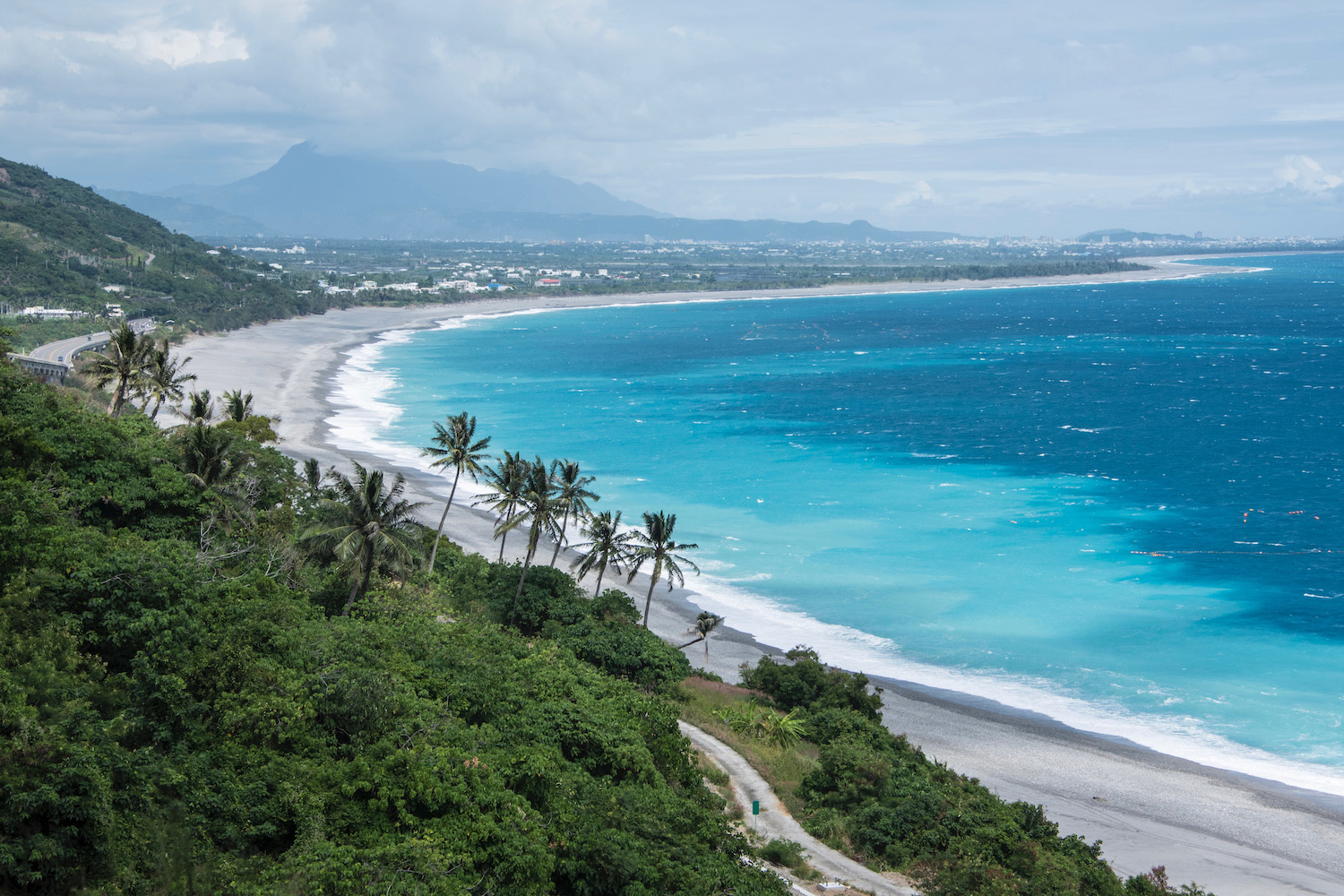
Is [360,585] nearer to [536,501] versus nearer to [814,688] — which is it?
[536,501]

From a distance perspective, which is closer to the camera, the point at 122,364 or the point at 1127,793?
the point at 1127,793

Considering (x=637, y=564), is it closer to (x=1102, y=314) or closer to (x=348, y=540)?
(x=348, y=540)

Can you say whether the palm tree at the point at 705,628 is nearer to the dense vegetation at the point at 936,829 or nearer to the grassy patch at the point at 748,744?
the grassy patch at the point at 748,744

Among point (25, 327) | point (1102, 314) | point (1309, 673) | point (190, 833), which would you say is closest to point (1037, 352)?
point (1102, 314)

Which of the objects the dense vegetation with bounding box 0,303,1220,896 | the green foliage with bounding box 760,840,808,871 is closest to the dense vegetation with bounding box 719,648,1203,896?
the dense vegetation with bounding box 0,303,1220,896

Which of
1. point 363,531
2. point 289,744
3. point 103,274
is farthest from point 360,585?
point 103,274
